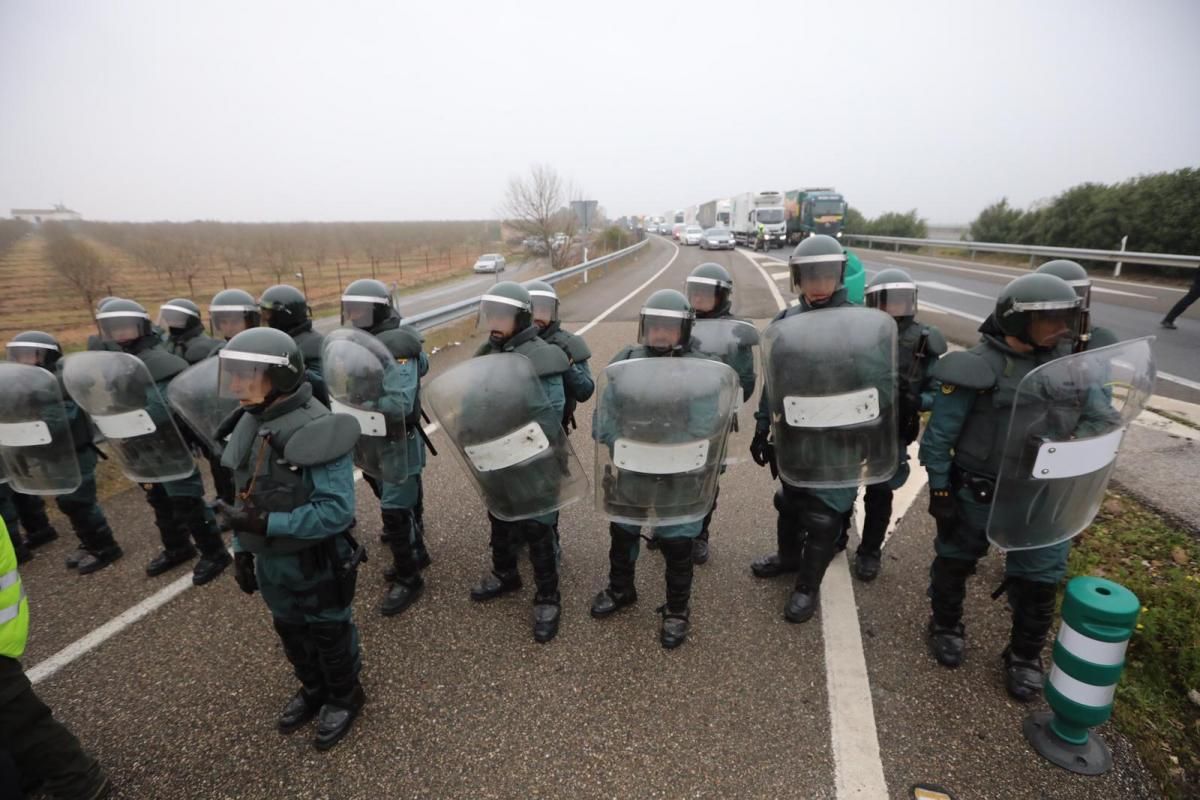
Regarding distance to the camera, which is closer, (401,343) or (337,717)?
(337,717)

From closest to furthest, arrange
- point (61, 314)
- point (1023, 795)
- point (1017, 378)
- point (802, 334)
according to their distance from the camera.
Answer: point (1023, 795)
point (1017, 378)
point (802, 334)
point (61, 314)

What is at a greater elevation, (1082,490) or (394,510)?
(1082,490)

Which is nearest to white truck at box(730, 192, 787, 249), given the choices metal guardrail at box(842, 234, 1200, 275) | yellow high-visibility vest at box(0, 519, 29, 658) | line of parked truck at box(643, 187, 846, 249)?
line of parked truck at box(643, 187, 846, 249)

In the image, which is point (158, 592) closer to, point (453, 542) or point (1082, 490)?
point (453, 542)

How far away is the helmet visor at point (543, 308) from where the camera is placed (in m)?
4.04

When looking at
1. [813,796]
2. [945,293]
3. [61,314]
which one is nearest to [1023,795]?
[813,796]

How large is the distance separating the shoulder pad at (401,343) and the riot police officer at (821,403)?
232 centimetres

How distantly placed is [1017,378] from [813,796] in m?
2.06

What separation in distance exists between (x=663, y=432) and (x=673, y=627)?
124 cm

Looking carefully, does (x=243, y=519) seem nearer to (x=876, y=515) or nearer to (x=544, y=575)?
(x=544, y=575)

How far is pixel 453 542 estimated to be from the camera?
14.0 ft

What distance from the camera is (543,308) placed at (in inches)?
160

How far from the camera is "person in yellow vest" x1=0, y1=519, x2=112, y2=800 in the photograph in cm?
213

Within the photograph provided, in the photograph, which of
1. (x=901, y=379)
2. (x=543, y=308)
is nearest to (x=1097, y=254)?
(x=901, y=379)
